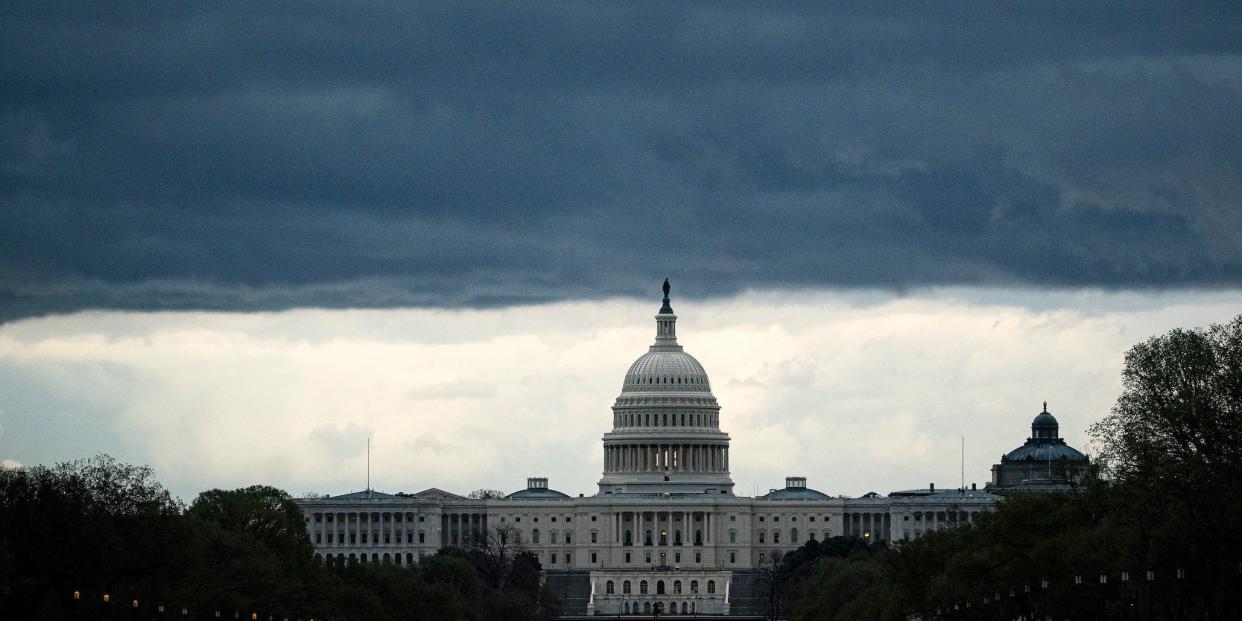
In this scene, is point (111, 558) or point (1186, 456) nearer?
point (1186, 456)

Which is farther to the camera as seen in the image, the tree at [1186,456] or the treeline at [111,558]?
the treeline at [111,558]

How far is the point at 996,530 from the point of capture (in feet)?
563

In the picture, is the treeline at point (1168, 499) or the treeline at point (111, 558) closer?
the treeline at point (1168, 499)

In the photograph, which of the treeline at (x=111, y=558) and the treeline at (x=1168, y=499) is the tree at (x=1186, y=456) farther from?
the treeline at (x=111, y=558)

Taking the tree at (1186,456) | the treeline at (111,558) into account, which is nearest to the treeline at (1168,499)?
the tree at (1186,456)

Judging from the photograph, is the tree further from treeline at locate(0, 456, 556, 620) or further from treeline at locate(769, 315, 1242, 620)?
treeline at locate(0, 456, 556, 620)

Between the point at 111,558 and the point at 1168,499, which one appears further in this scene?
the point at 111,558

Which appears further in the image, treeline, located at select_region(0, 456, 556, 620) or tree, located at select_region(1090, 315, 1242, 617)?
treeline, located at select_region(0, 456, 556, 620)

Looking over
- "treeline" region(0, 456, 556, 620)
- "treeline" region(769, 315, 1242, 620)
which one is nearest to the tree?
"treeline" region(769, 315, 1242, 620)

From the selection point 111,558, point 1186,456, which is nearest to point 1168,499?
point 1186,456

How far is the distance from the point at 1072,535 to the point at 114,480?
46.5 metres

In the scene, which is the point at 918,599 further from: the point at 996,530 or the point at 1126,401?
the point at 1126,401

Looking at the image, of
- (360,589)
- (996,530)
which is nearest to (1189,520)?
(996,530)

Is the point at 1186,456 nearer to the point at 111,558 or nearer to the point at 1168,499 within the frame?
the point at 1168,499
